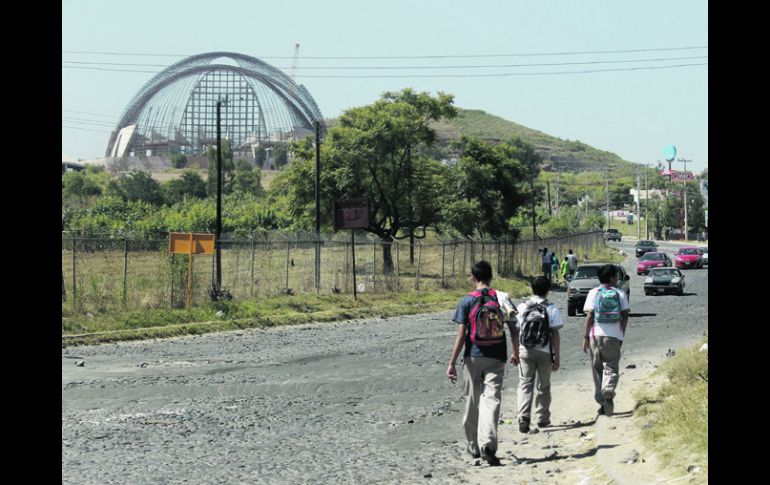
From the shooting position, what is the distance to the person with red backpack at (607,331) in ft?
37.6

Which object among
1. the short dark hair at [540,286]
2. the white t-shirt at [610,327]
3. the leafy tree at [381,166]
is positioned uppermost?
the leafy tree at [381,166]

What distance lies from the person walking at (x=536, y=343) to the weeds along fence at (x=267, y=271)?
13343 mm

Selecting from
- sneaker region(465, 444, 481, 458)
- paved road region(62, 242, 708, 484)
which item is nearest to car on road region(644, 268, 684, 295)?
paved road region(62, 242, 708, 484)

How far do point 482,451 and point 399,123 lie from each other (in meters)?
41.8

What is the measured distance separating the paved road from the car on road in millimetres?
16526

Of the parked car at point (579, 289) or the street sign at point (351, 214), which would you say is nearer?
the parked car at point (579, 289)

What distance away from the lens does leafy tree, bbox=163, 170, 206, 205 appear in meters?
118

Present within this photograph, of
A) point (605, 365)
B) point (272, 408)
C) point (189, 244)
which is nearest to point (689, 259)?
point (189, 244)

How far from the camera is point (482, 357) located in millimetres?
9406

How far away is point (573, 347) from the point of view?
20797mm

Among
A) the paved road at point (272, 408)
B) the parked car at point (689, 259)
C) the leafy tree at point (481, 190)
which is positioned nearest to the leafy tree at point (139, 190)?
the leafy tree at point (481, 190)

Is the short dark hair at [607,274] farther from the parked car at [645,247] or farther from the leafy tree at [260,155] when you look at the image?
the leafy tree at [260,155]

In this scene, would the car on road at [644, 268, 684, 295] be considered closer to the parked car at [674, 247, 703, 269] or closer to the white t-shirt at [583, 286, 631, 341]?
the parked car at [674, 247, 703, 269]

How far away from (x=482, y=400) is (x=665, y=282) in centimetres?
3233
